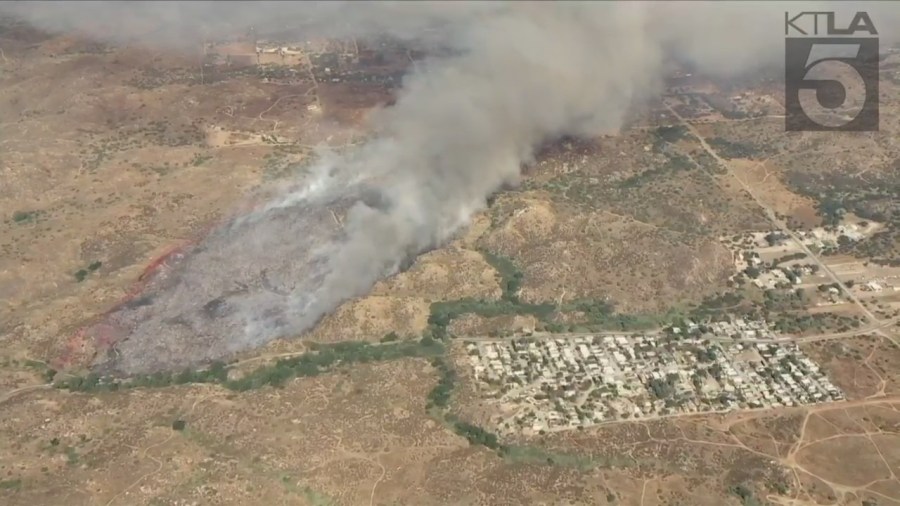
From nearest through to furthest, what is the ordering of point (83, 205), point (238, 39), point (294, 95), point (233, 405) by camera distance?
point (233, 405)
point (83, 205)
point (294, 95)
point (238, 39)

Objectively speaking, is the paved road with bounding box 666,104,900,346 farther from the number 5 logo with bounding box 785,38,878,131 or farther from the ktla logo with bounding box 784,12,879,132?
the number 5 logo with bounding box 785,38,878,131

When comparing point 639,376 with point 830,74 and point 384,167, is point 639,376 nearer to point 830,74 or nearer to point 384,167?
point 384,167

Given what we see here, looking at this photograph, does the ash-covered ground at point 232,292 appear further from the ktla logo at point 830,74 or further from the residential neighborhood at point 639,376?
the ktla logo at point 830,74

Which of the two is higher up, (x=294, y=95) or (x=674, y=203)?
(x=294, y=95)

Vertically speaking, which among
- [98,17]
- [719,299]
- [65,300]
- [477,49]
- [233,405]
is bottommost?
[719,299]

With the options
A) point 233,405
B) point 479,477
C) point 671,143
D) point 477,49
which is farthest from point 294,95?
point 479,477

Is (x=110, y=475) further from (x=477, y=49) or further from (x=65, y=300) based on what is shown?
(x=477, y=49)

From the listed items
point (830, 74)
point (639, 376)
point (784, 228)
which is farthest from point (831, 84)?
point (639, 376)
